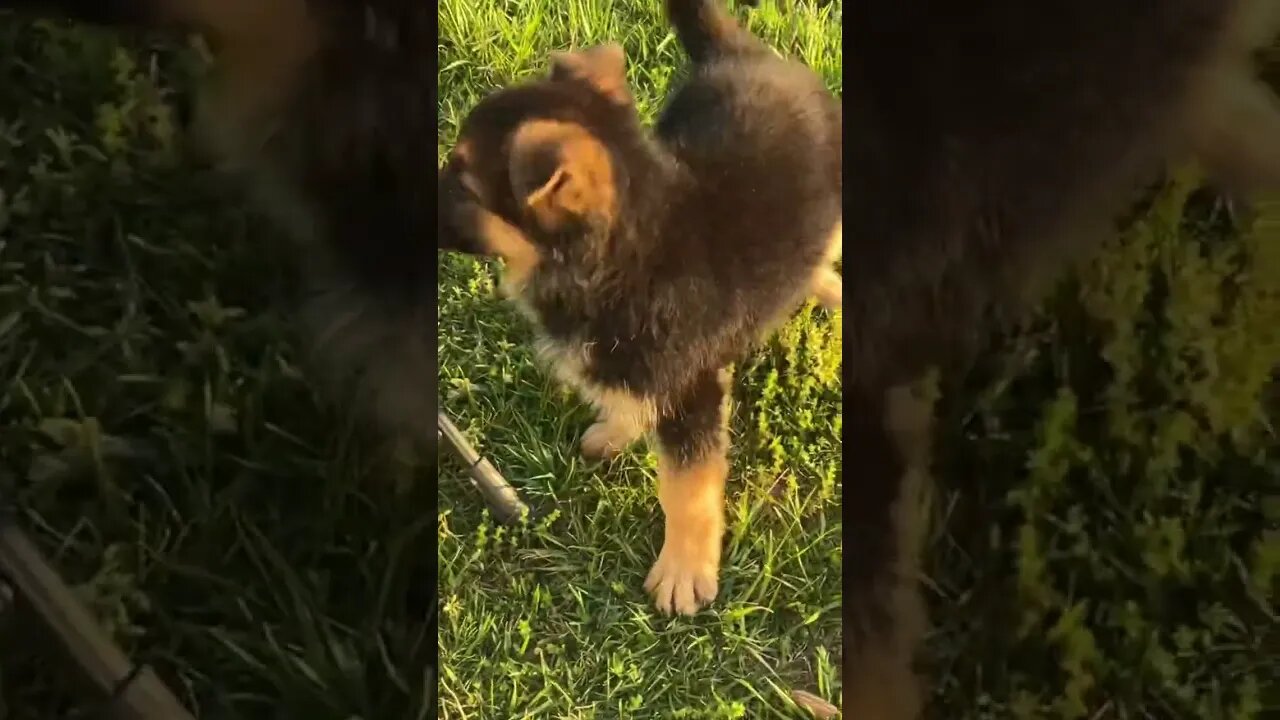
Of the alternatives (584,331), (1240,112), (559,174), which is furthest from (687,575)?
(1240,112)

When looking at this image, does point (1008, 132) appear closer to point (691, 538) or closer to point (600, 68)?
point (600, 68)

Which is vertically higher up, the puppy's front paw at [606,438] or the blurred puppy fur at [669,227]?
the blurred puppy fur at [669,227]

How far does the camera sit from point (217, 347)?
0.97 metres

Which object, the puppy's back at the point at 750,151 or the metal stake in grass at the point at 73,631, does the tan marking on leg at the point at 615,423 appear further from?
the metal stake in grass at the point at 73,631

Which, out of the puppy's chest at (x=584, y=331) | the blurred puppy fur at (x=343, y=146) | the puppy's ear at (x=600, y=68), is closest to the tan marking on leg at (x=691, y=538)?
the puppy's chest at (x=584, y=331)

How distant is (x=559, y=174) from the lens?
Result: 95 centimetres

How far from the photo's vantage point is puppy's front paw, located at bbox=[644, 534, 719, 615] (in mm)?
972

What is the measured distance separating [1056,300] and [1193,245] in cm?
14

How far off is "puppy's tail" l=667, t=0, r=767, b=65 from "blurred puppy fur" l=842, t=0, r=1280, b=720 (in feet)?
0.35

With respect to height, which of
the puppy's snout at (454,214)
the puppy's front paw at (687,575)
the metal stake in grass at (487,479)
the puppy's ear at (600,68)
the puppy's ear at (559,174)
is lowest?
the puppy's front paw at (687,575)

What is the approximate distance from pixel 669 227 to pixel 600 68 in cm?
18

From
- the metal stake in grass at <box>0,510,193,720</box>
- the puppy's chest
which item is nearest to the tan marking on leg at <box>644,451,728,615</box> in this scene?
the puppy's chest

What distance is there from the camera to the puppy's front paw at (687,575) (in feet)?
3.19

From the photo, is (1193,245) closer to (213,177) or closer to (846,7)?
(846,7)
